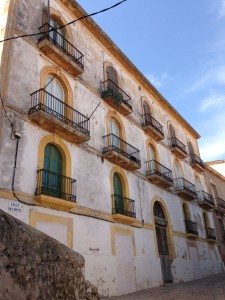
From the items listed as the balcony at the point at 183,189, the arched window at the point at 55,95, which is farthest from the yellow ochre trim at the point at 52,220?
the balcony at the point at 183,189

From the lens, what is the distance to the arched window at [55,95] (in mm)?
11531

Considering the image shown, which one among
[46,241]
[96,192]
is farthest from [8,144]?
[46,241]

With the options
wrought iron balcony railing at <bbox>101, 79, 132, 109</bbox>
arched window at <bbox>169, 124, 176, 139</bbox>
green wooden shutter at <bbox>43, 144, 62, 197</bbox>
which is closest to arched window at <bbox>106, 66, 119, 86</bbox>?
wrought iron balcony railing at <bbox>101, 79, 132, 109</bbox>

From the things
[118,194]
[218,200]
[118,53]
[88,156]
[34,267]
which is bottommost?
[34,267]

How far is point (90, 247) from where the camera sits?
10.8 meters

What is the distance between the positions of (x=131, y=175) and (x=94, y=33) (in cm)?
820

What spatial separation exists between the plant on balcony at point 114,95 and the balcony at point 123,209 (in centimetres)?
503

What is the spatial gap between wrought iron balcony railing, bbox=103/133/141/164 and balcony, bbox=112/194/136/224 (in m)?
2.14

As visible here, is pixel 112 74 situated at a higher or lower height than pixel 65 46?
higher

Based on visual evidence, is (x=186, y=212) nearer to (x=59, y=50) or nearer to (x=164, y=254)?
(x=164, y=254)

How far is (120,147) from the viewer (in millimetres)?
14953

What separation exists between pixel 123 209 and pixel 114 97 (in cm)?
573

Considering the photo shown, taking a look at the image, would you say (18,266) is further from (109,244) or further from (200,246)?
(200,246)

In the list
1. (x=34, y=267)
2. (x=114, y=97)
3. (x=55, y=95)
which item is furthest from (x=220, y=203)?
(x=34, y=267)
